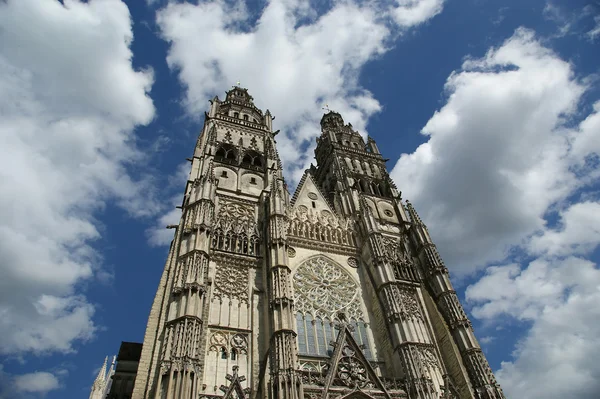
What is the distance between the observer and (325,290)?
21188 millimetres

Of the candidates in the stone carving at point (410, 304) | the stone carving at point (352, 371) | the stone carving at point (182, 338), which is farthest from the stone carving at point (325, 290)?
the stone carving at point (182, 338)

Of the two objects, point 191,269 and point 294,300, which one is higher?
point 191,269

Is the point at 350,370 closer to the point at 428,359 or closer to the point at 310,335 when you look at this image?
the point at 310,335

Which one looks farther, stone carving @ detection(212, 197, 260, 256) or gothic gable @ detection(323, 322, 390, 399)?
stone carving @ detection(212, 197, 260, 256)

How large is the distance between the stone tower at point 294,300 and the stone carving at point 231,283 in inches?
2.5

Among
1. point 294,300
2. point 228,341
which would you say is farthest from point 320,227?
point 228,341

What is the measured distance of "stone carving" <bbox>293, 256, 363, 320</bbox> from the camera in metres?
20.1

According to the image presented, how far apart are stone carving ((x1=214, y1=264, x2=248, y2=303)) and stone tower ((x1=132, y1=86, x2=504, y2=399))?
0.06m

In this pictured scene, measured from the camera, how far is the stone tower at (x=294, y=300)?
15.5 meters

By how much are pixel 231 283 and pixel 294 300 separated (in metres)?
3.36

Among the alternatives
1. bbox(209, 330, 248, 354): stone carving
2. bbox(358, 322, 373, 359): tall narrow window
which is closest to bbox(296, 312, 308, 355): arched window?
bbox(209, 330, 248, 354): stone carving

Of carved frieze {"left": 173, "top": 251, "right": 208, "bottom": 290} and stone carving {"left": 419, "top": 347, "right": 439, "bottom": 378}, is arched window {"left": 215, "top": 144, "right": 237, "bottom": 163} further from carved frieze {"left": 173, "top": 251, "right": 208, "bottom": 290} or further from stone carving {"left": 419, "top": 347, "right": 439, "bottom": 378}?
stone carving {"left": 419, "top": 347, "right": 439, "bottom": 378}

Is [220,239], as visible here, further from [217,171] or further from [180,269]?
[217,171]

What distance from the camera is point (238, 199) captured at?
79.2 ft
